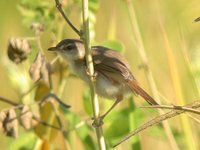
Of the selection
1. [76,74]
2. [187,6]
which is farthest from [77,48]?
[187,6]

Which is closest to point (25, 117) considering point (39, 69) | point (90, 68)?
point (39, 69)

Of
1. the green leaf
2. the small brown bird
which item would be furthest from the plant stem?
the green leaf

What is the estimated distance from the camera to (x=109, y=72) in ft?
9.25

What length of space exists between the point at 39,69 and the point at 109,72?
30 cm

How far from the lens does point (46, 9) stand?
3090 mm

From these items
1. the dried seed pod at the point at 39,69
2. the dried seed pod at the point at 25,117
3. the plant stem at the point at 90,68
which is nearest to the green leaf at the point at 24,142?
the dried seed pod at the point at 25,117

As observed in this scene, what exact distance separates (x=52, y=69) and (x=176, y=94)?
21.8 inches

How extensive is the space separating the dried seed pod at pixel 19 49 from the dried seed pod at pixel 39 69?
0.08 m

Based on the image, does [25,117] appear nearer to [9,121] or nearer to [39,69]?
[9,121]

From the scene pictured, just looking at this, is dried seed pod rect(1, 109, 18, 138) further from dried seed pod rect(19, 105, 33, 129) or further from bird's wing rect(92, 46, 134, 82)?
bird's wing rect(92, 46, 134, 82)

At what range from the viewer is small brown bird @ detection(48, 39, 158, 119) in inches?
110

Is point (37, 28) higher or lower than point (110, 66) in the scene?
higher

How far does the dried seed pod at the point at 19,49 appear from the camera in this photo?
278 centimetres

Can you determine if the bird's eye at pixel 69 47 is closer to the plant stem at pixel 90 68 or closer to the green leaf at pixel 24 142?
the green leaf at pixel 24 142
